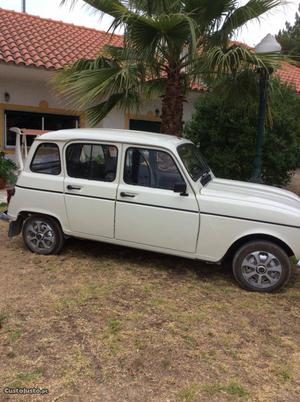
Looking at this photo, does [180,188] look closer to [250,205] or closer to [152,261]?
[250,205]

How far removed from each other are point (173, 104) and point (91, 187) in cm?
261

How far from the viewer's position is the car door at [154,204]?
4516 mm

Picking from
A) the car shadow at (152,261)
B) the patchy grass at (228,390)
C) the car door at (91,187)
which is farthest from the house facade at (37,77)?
the patchy grass at (228,390)

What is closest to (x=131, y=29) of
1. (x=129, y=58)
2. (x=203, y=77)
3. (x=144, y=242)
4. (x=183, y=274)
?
(x=129, y=58)

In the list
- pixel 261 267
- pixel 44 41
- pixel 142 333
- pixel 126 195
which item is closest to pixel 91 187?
pixel 126 195

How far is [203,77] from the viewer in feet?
22.6

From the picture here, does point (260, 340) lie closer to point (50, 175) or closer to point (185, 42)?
point (50, 175)

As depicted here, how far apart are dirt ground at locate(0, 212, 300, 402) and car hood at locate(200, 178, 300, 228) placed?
0.86 metres

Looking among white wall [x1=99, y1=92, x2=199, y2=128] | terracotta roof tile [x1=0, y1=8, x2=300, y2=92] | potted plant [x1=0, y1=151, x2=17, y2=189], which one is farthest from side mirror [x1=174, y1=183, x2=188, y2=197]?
white wall [x1=99, y1=92, x2=199, y2=128]

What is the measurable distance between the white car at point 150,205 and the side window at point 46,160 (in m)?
0.01

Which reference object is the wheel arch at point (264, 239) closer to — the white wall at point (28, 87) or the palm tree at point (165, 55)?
the palm tree at point (165, 55)

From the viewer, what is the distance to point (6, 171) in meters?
9.55

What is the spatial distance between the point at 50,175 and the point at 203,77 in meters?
3.31

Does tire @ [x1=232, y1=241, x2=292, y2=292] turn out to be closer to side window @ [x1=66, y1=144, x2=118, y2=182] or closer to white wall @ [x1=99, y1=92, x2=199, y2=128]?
side window @ [x1=66, y1=144, x2=118, y2=182]
